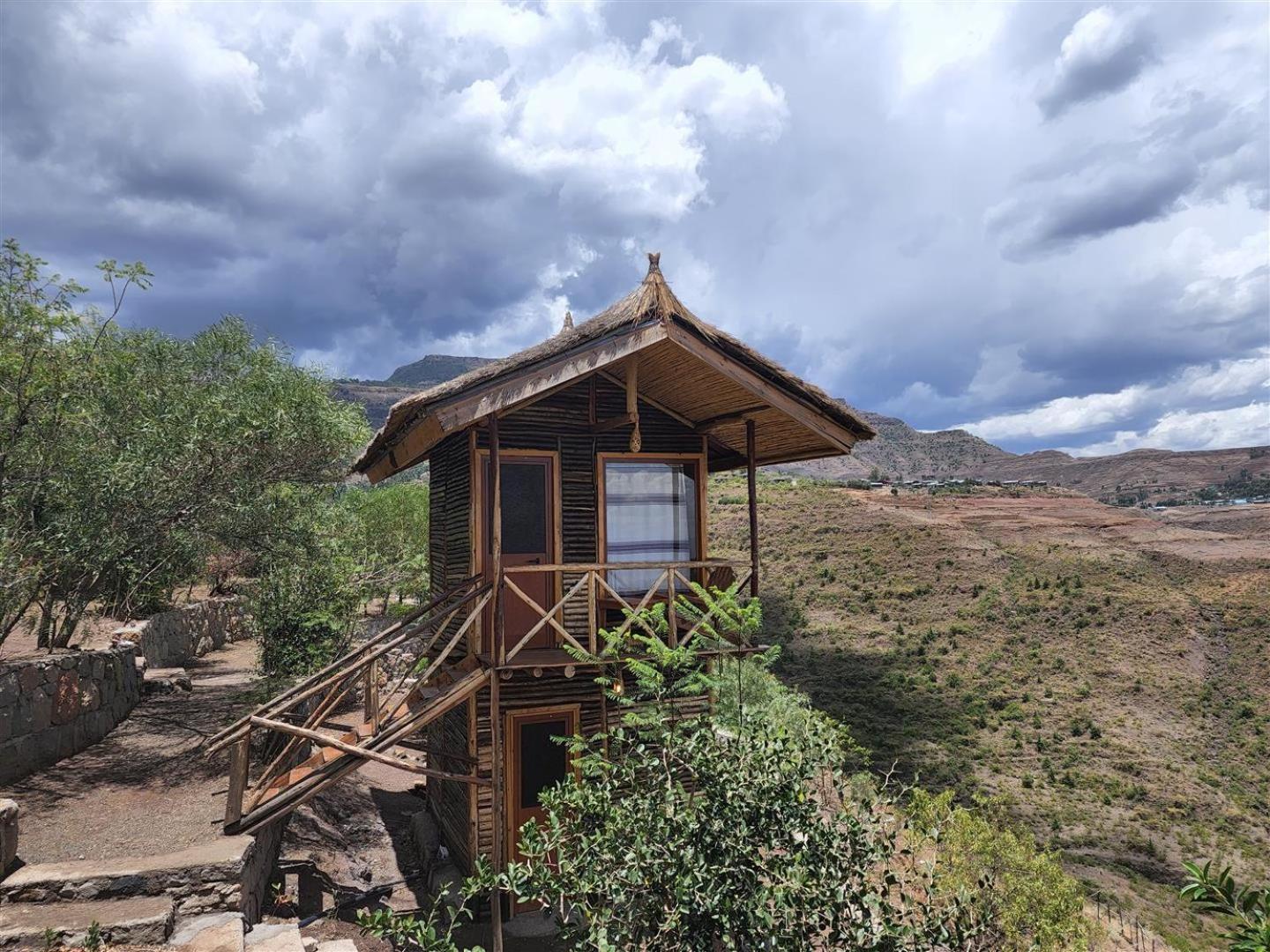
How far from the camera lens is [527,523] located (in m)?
9.81

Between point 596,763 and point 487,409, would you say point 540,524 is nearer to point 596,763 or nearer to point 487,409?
point 487,409

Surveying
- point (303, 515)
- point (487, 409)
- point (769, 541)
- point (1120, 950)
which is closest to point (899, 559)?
point (769, 541)

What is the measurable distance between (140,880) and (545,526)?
561 centimetres

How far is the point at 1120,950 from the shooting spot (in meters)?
16.3

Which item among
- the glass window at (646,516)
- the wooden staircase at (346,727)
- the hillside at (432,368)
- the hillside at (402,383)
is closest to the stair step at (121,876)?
the wooden staircase at (346,727)

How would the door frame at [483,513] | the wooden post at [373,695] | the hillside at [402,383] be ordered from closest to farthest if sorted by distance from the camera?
1. the wooden post at [373,695]
2. the door frame at [483,513]
3. the hillside at [402,383]

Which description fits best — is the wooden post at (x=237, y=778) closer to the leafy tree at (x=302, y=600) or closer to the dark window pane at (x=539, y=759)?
the dark window pane at (x=539, y=759)

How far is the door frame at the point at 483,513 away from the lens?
9203 mm

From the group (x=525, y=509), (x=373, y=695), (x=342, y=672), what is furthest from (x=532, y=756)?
(x=525, y=509)

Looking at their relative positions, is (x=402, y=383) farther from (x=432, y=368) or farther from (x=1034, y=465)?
(x=1034, y=465)

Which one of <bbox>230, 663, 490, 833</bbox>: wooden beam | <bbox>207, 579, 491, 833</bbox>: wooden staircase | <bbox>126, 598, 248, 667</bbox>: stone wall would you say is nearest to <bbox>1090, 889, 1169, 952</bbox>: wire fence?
<bbox>207, 579, 491, 833</bbox>: wooden staircase

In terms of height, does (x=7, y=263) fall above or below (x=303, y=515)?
above

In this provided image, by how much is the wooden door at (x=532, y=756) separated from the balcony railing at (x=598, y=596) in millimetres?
1039

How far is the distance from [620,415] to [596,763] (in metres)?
6.06
